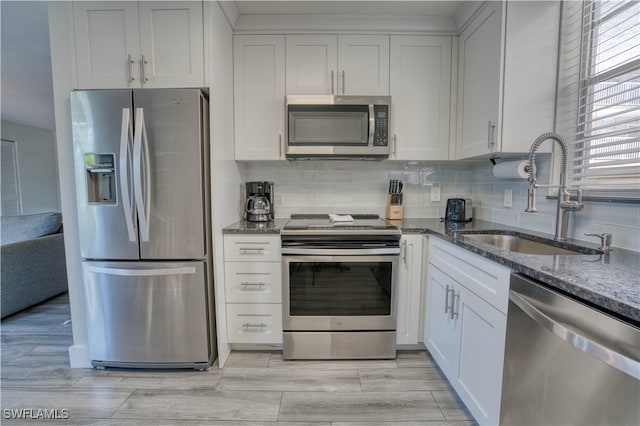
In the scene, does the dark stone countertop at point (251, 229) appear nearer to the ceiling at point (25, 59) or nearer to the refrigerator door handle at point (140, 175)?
the refrigerator door handle at point (140, 175)

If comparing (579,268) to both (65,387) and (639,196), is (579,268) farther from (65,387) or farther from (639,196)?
(65,387)

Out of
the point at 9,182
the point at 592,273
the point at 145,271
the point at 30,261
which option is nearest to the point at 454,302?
the point at 592,273

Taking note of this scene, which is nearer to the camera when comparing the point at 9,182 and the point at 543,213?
the point at 543,213

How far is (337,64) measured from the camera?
6.89 ft

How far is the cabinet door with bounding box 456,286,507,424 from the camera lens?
45.6 inches

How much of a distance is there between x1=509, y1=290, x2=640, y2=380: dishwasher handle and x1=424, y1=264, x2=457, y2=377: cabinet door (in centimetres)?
53

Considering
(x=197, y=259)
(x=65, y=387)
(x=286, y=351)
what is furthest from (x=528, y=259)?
(x=65, y=387)

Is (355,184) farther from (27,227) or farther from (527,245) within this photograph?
(27,227)

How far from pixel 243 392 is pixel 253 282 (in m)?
0.65

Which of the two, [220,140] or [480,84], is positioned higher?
[480,84]

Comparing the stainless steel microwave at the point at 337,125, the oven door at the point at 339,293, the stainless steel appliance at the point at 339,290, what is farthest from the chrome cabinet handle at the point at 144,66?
the oven door at the point at 339,293

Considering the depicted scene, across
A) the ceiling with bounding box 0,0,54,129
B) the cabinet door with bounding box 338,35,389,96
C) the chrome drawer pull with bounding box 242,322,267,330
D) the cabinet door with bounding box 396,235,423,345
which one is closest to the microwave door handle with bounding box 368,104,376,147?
the cabinet door with bounding box 338,35,389,96

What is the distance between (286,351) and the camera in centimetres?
191

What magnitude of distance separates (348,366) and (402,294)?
0.62 metres
